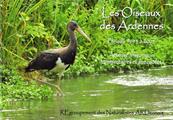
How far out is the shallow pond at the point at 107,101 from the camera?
880cm

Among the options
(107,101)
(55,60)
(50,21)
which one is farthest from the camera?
(50,21)

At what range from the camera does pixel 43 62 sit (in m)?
11.1

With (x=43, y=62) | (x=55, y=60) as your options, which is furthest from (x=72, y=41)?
(x=43, y=62)

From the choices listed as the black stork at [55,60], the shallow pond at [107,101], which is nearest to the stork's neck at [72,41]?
the black stork at [55,60]

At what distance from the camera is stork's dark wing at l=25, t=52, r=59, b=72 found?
436 inches

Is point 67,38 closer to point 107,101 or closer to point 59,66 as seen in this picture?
point 59,66

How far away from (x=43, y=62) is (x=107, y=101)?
168cm

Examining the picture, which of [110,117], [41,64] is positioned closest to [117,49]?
[41,64]

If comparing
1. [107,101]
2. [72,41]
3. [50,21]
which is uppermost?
[50,21]

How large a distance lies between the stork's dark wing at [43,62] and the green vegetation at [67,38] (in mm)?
264

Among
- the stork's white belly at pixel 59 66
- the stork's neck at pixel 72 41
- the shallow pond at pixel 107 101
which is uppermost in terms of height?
the stork's neck at pixel 72 41

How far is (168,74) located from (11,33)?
282cm

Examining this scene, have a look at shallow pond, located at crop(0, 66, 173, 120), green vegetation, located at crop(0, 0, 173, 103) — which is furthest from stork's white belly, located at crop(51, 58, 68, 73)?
green vegetation, located at crop(0, 0, 173, 103)

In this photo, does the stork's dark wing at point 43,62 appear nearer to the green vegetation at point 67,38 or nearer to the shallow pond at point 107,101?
the green vegetation at point 67,38
